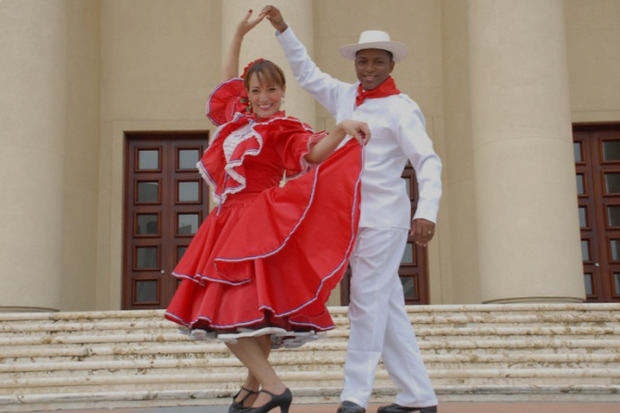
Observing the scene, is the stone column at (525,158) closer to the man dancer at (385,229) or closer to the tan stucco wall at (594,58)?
the tan stucco wall at (594,58)

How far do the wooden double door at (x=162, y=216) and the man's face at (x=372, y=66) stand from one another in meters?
7.93

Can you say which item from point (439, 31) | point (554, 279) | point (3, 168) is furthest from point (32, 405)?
point (439, 31)

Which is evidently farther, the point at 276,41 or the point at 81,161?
the point at 81,161

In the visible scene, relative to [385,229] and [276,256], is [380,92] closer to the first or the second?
[385,229]

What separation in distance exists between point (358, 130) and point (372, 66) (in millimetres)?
683

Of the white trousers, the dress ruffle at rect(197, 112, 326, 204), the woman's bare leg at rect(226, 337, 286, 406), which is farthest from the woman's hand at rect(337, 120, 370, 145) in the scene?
the woman's bare leg at rect(226, 337, 286, 406)

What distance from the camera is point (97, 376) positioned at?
20.9 feet

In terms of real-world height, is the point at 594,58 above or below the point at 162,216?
above

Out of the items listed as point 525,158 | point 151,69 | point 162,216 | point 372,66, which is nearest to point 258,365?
point 372,66

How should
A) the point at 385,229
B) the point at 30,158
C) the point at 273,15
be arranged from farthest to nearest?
the point at 30,158
the point at 273,15
the point at 385,229

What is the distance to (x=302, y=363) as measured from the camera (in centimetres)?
642

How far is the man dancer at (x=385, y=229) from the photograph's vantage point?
4004 millimetres

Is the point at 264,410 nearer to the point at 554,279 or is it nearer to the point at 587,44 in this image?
the point at 554,279

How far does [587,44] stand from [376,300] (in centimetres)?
974
